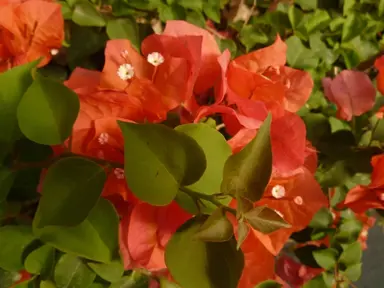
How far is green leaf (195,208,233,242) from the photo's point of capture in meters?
0.33

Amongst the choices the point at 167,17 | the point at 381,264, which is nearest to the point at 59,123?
the point at 167,17

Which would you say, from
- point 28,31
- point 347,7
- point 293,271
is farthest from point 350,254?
point 28,31

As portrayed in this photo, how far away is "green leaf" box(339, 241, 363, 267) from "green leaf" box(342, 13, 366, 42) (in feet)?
1.05

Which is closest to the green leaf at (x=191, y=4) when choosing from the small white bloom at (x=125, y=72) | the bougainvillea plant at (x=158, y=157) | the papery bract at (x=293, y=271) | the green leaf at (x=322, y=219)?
the bougainvillea plant at (x=158, y=157)

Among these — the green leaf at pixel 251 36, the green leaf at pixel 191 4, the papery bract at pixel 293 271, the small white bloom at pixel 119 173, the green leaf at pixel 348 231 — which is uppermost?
the green leaf at pixel 191 4

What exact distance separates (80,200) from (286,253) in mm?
634

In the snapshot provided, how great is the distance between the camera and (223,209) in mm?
357

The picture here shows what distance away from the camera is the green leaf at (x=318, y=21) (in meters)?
0.75

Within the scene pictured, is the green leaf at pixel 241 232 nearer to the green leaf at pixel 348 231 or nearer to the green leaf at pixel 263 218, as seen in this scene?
the green leaf at pixel 263 218

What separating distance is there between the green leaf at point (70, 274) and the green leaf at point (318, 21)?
50 centimetres

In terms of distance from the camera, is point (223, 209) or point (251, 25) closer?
point (223, 209)

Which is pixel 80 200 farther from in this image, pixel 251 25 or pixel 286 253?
pixel 286 253

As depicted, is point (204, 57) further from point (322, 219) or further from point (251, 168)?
point (322, 219)

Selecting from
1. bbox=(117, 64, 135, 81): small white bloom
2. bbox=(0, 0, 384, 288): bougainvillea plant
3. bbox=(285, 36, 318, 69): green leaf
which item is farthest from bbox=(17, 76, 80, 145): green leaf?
bbox=(285, 36, 318, 69): green leaf
